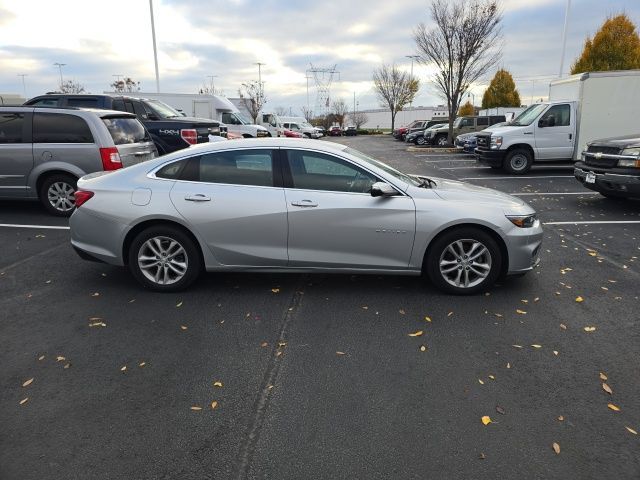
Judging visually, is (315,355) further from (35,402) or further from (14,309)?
(14,309)

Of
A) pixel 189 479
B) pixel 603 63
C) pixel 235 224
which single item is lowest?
pixel 189 479

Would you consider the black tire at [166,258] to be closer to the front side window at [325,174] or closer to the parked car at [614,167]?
the front side window at [325,174]

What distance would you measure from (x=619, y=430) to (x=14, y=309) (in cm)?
493

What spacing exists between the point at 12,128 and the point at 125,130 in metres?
1.76

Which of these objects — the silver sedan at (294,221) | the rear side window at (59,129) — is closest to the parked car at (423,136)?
the rear side window at (59,129)

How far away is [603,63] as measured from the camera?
83.7 ft

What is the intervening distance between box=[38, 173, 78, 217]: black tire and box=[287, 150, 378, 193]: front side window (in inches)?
198

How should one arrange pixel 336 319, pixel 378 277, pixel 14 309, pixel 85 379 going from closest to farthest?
pixel 85 379 < pixel 336 319 < pixel 14 309 < pixel 378 277

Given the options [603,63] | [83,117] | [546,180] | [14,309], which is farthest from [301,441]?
[603,63]

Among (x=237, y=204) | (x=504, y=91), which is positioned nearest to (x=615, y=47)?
(x=504, y=91)

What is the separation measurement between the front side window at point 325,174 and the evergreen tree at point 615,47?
2601cm

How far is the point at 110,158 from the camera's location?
7.77 metres

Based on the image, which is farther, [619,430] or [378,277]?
[378,277]

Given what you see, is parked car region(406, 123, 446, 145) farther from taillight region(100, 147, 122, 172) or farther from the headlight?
the headlight
